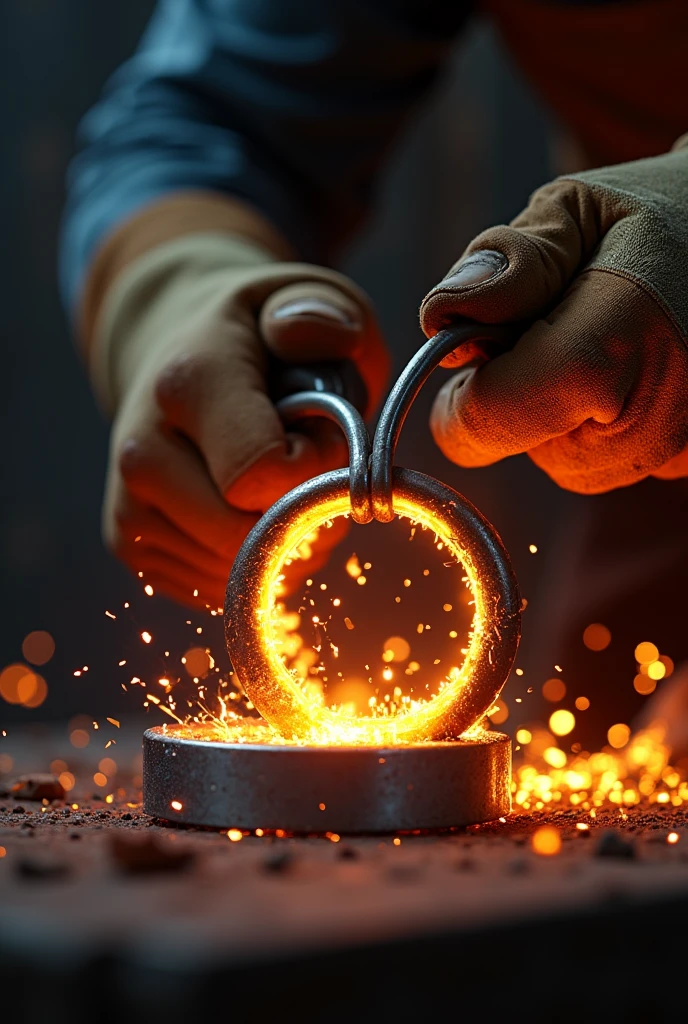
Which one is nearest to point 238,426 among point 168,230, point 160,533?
point 160,533

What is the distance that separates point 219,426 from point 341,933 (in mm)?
736

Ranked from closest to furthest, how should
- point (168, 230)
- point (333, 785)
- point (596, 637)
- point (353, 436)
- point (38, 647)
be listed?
point (333, 785) < point (353, 436) < point (168, 230) < point (596, 637) < point (38, 647)

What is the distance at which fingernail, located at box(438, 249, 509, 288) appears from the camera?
1.00m

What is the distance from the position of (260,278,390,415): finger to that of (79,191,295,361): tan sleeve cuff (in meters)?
0.38

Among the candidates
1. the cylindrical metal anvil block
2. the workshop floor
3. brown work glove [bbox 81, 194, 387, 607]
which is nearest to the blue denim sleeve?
brown work glove [bbox 81, 194, 387, 607]

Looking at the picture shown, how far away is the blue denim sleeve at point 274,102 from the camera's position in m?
1.89

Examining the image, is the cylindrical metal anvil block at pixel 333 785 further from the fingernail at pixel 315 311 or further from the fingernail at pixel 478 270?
the fingernail at pixel 315 311

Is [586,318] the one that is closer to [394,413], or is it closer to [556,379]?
[556,379]

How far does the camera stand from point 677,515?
6.94 ft

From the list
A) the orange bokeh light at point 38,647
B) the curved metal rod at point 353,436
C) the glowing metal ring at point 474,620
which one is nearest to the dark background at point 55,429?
the orange bokeh light at point 38,647

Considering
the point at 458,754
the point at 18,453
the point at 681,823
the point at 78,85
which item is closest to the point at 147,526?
the point at 458,754

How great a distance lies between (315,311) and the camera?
4.18ft

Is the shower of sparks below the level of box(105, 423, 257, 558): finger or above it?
below

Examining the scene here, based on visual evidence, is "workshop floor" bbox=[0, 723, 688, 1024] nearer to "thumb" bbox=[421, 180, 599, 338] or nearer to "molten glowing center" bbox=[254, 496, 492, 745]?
"molten glowing center" bbox=[254, 496, 492, 745]
